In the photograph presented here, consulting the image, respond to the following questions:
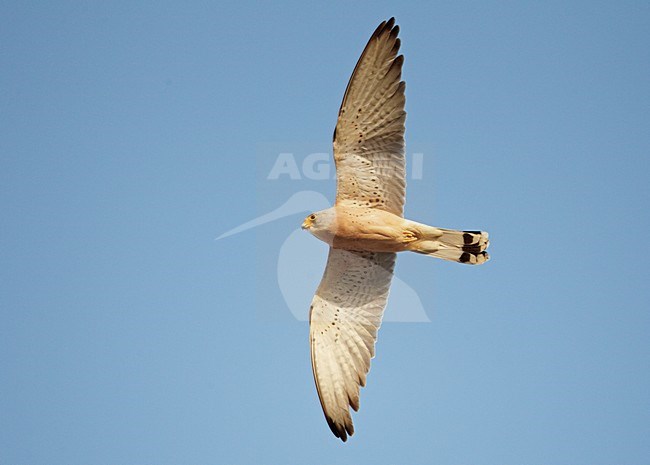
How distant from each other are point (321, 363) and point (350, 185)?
213 centimetres

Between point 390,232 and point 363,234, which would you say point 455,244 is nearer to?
point 390,232

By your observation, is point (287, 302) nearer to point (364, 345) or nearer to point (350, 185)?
point (364, 345)

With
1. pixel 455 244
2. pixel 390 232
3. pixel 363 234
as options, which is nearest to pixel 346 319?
pixel 363 234

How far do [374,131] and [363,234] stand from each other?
1.19m

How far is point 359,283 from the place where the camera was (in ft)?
31.1

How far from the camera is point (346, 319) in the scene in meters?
9.45

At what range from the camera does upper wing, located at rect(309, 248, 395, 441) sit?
29.6 ft

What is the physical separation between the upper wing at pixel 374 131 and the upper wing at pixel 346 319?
0.84 metres

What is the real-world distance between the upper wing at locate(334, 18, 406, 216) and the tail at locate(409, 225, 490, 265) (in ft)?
1.36

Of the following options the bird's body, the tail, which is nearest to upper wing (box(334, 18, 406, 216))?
the bird's body

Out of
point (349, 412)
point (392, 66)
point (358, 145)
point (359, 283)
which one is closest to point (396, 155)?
point (358, 145)

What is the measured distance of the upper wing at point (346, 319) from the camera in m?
9.03

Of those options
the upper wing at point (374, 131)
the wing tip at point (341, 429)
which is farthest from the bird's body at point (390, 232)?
the wing tip at point (341, 429)

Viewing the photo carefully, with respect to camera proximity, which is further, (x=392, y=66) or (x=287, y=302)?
(x=287, y=302)
